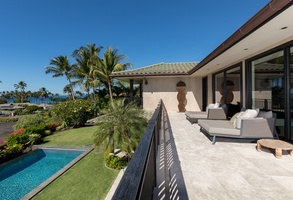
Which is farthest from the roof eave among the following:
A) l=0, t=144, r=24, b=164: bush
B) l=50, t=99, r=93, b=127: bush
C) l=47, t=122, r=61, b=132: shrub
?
l=47, t=122, r=61, b=132: shrub

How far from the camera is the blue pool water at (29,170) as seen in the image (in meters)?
7.02

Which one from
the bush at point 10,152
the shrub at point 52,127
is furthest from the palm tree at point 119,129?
the shrub at point 52,127

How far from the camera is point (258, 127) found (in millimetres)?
4520

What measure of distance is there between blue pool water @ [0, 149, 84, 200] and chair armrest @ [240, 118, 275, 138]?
8933 millimetres

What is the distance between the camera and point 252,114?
4.86m

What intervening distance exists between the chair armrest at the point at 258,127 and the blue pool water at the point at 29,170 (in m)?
8.93

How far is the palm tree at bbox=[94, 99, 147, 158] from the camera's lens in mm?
6474

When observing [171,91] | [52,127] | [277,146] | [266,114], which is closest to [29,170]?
[52,127]

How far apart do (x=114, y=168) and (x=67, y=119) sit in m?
10.9

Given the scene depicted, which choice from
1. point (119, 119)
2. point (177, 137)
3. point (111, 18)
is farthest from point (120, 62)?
point (177, 137)

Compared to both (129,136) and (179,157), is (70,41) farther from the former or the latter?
(179,157)

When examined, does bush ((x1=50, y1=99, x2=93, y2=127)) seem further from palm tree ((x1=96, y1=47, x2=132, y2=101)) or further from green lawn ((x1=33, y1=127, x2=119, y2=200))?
green lawn ((x1=33, y1=127, x2=119, y2=200))

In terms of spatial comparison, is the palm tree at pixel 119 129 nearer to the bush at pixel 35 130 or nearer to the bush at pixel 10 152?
the bush at pixel 10 152

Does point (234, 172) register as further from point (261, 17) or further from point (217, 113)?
point (217, 113)
